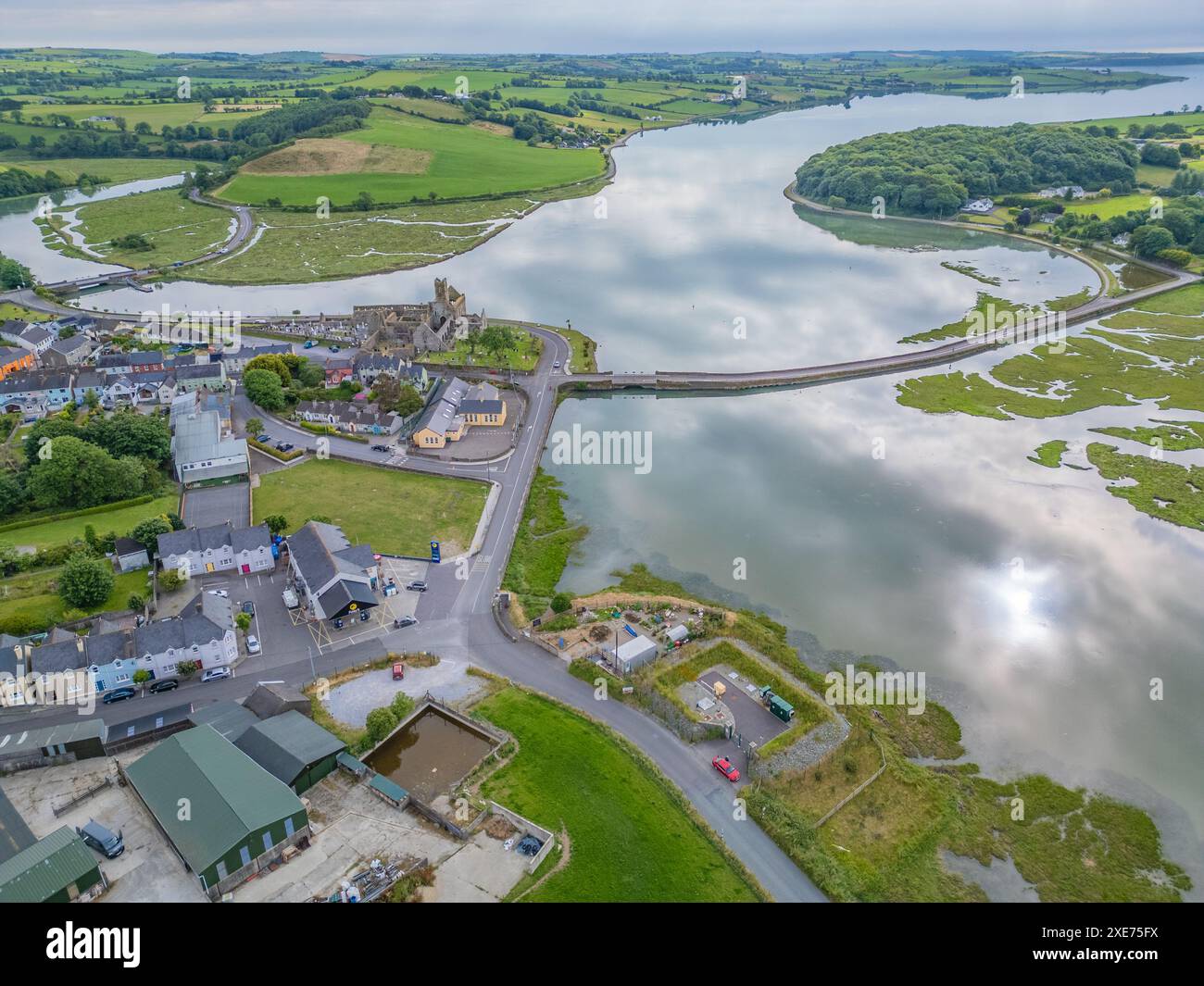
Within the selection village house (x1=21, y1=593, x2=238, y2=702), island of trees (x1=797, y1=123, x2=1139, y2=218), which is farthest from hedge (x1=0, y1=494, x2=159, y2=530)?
island of trees (x1=797, y1=123, x2=1139, y2=218)

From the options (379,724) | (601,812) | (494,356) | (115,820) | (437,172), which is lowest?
(601,812)

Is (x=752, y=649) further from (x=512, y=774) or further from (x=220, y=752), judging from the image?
(x=220, y=752)

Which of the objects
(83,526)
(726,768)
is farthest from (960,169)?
(83,526)

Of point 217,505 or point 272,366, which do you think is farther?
point 272,366

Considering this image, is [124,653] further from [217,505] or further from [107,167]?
[107,167]

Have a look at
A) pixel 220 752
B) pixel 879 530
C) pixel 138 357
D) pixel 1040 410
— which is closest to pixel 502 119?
pixel 138 357

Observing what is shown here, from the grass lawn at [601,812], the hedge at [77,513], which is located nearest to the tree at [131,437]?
the hedge at [77,513]

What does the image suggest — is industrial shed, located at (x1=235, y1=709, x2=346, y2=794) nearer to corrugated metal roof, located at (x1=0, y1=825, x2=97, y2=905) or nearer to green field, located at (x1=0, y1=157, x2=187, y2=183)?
corrugated metal roof, located at (x1=0, y1=825, x2=97, y2=905)
